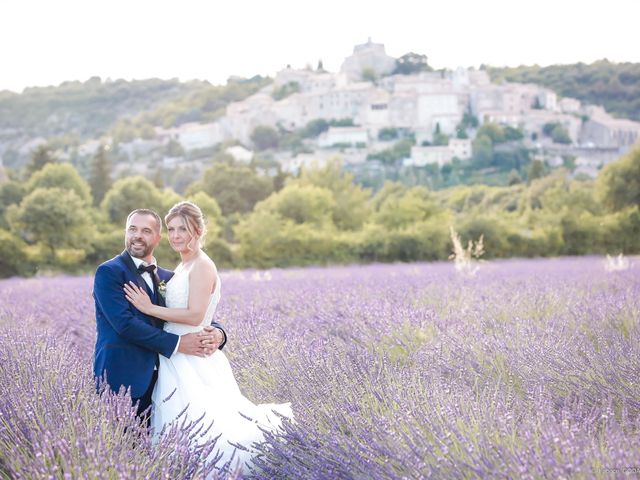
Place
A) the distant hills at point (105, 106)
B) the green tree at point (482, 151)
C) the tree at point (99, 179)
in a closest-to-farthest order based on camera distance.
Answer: the tree at point (99, 179)
the green tree at point (482, 151)
the distant hills at point (105, 106)

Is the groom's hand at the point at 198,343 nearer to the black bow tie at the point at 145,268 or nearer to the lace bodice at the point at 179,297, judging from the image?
the lace bodice at the point at 179,297

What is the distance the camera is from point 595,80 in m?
124

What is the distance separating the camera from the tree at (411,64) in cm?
15475

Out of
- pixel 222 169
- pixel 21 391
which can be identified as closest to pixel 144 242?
pixel 21 391

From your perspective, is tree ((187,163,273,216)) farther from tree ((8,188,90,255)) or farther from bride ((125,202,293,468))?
bride ((125,202,293,468))

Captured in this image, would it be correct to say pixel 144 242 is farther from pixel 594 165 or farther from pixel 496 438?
pixel 594 165

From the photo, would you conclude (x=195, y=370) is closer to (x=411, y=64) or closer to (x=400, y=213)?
(x=400, y=213)

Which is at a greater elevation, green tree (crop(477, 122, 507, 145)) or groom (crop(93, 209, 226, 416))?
groom (crop(93, 209, 226, 416))

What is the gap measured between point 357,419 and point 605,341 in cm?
146

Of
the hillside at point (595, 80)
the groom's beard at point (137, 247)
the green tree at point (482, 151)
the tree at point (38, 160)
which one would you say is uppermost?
the hillside at point (595, 80)

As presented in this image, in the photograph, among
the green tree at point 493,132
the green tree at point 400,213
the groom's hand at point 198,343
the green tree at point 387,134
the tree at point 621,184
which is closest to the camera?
the groom's hand at point 198,343

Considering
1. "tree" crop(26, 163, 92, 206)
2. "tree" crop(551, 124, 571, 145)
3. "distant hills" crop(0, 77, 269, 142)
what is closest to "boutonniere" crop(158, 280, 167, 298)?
"tree" crop(26, 163, 92, 206)

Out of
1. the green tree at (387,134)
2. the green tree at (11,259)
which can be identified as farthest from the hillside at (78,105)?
the green tree at (11,259)

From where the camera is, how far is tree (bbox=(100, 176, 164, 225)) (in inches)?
1119
